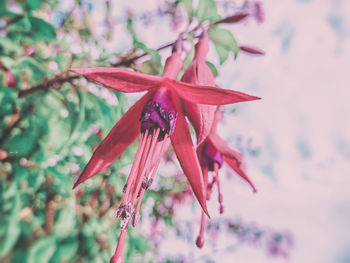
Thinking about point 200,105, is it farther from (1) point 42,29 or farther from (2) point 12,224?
(2) point 12,224

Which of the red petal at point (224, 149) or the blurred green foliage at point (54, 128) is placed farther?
the blurred green foliage at point (54, 128)

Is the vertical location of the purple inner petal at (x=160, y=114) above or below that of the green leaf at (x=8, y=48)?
below

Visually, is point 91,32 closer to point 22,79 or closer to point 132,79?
point 22,79

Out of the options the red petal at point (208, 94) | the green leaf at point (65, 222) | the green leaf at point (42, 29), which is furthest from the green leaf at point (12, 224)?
the red petal at point (208, 94)

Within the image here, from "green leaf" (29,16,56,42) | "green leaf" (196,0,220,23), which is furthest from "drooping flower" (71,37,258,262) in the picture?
"green leaf" (29,16,56,42)

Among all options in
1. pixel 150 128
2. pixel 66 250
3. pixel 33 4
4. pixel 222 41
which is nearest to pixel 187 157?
pixel 150 128

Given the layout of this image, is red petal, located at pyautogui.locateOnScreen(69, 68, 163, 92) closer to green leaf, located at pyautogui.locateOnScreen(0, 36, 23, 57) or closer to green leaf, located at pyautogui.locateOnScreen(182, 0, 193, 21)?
green leaf, located at pyautogui.locateOnScreen(182, 0, 193, 21)

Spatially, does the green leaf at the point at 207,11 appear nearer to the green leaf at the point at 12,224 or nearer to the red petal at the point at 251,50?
the red petal at the point at 251,50

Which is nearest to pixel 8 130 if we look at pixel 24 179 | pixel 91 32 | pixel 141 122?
pixel 24 179
